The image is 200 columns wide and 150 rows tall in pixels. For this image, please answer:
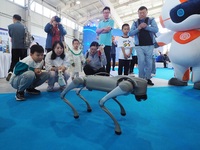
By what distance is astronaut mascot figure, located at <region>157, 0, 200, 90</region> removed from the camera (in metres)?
1.93

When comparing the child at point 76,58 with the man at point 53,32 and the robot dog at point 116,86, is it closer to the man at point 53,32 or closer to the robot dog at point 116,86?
the man at point 53,32

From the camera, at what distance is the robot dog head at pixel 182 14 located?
75.1 inches

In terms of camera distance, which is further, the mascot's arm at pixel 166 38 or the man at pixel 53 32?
the man at pixel 53 32

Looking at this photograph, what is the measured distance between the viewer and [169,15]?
83.8 inches

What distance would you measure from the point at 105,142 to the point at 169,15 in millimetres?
1938

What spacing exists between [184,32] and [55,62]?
1.78m

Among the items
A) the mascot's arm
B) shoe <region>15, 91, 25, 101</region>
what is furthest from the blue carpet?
the mascot's arm

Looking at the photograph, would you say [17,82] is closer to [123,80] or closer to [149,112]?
[123,80]

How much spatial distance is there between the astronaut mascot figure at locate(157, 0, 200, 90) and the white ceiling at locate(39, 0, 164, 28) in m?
6.57

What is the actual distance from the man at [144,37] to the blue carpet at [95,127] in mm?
1066

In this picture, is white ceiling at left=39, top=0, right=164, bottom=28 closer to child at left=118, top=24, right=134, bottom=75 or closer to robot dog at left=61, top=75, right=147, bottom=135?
child at left=118, top=24, right=134, bottom=75

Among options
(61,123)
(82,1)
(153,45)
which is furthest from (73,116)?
(82,1)

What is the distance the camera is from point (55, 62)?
85.0 inches

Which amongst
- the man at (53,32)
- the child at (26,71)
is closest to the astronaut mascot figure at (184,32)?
the man at (53,32)
